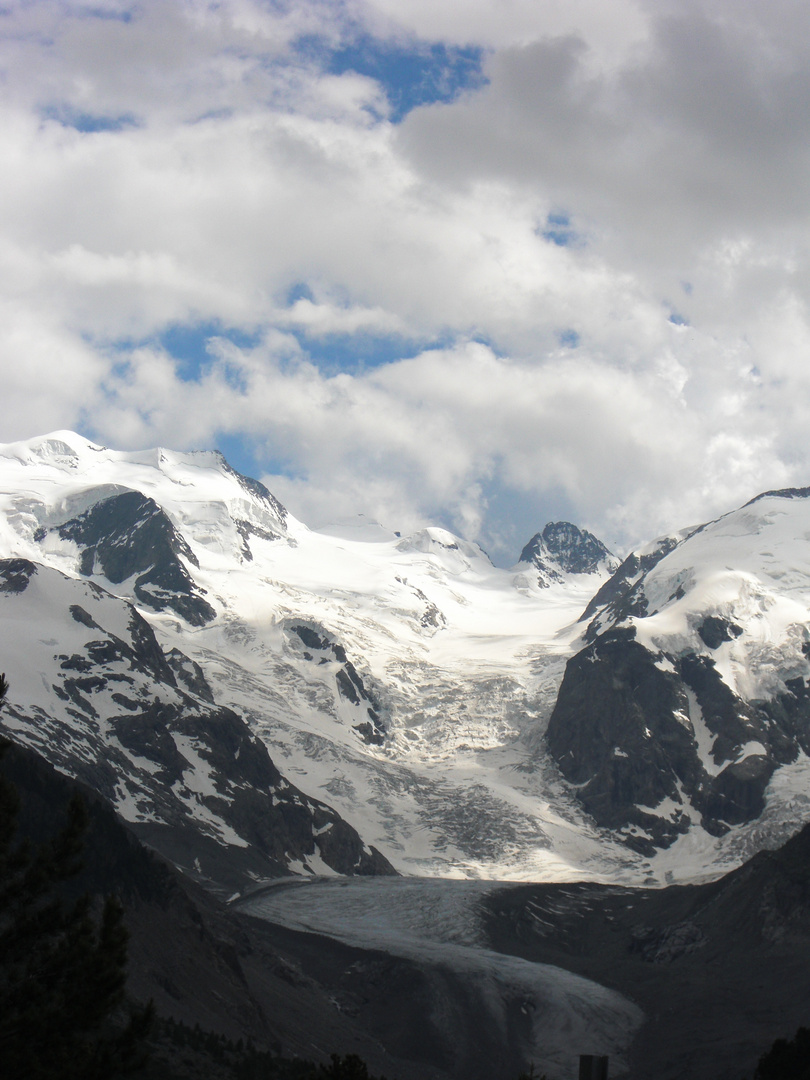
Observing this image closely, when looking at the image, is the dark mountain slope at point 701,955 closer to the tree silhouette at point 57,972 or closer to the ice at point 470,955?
the ice at point 470,955

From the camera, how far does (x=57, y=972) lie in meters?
34.2

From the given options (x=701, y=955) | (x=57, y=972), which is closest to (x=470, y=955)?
(x=701, y=955)

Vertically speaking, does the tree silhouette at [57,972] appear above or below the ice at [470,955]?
above

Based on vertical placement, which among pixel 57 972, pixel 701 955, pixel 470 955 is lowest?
→ pixel 470 955

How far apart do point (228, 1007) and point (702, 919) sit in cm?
9514

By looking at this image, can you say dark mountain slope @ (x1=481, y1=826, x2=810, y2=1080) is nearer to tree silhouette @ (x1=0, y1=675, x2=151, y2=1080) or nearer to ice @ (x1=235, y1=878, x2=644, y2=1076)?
ice @ (x1=235, y1=878, x2=644, y2=1076)

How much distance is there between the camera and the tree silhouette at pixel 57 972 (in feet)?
107

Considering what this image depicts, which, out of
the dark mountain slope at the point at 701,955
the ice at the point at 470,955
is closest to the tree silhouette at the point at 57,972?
the dark mountain slope at the point at 701,955

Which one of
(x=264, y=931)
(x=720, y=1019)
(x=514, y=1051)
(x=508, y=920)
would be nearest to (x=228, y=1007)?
(x=514, y=1051)

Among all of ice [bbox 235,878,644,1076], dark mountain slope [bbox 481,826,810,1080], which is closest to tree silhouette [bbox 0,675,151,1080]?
dark mountain slope [bbox 481,826,810,1080]

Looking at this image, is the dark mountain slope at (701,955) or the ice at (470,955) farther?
the ice at (470,955)

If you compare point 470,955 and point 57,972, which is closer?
point 57,972

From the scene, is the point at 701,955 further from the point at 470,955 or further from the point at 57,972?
the point at 57,972

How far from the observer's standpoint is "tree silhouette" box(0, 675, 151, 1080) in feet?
107
